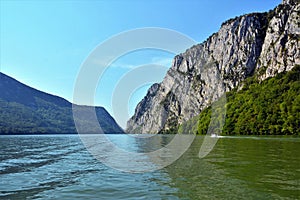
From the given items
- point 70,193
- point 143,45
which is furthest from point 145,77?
point 70,193

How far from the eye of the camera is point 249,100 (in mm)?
178250

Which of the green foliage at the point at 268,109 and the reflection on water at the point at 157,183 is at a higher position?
the green foliage at the point at 268,109

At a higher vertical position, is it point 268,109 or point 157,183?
point 268,109

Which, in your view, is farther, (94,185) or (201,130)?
(201,130)

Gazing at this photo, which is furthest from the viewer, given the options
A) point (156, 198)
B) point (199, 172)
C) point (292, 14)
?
point (292, 14)

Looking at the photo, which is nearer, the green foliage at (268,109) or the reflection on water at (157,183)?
the reflection on water at (157,183)

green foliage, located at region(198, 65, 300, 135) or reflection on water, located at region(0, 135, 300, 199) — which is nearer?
reflection on water, located at region(0, 135, 300, 199)

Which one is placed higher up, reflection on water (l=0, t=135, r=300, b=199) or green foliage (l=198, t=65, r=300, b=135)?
green foliage (l=198, t=65, r=300, b=135)

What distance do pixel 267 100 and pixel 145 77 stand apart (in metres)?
148

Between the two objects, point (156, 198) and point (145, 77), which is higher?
point (145, 77)

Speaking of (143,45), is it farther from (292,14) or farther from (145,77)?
(292,14)

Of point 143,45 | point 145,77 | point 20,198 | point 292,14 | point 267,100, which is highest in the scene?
point 292,14

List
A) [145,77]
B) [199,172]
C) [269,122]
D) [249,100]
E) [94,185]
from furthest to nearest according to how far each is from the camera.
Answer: [249,100] → [269,122] → [145,77] → [199,172] → [94,185]

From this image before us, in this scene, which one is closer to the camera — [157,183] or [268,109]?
[157,183]
